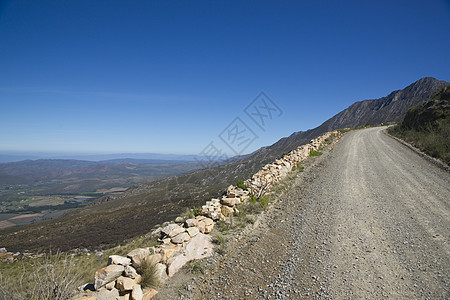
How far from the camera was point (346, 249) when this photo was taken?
4.56 metres

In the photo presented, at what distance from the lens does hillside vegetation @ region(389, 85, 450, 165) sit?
43.6 ft

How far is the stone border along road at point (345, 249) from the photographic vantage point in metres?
3.52

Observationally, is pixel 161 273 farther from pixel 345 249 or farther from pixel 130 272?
pixel 345 249

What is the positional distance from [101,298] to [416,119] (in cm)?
3090

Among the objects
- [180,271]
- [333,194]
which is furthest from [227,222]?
[333,194]

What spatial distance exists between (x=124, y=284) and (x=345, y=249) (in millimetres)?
4459

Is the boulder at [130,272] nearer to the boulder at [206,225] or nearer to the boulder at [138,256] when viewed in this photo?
the boulder at [138,256]

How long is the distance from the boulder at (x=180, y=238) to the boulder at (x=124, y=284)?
4.65 feet

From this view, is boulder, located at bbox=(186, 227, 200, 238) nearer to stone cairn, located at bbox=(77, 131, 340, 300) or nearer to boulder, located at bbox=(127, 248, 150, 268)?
stone cairn, located at bbox=(77, 131, 340, 300)

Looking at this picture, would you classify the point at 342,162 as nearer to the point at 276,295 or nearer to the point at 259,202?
the point at 259,202

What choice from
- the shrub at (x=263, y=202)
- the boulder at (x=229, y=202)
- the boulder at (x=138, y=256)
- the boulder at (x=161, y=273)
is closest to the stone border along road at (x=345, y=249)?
the shrub at (x=263, y=202)

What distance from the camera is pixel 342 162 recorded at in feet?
43.1

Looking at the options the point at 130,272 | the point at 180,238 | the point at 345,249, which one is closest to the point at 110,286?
the point at 130,272

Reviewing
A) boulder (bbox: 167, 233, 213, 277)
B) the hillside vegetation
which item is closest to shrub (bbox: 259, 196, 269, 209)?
boulder (bbox: 167, 233, 213, 277)
